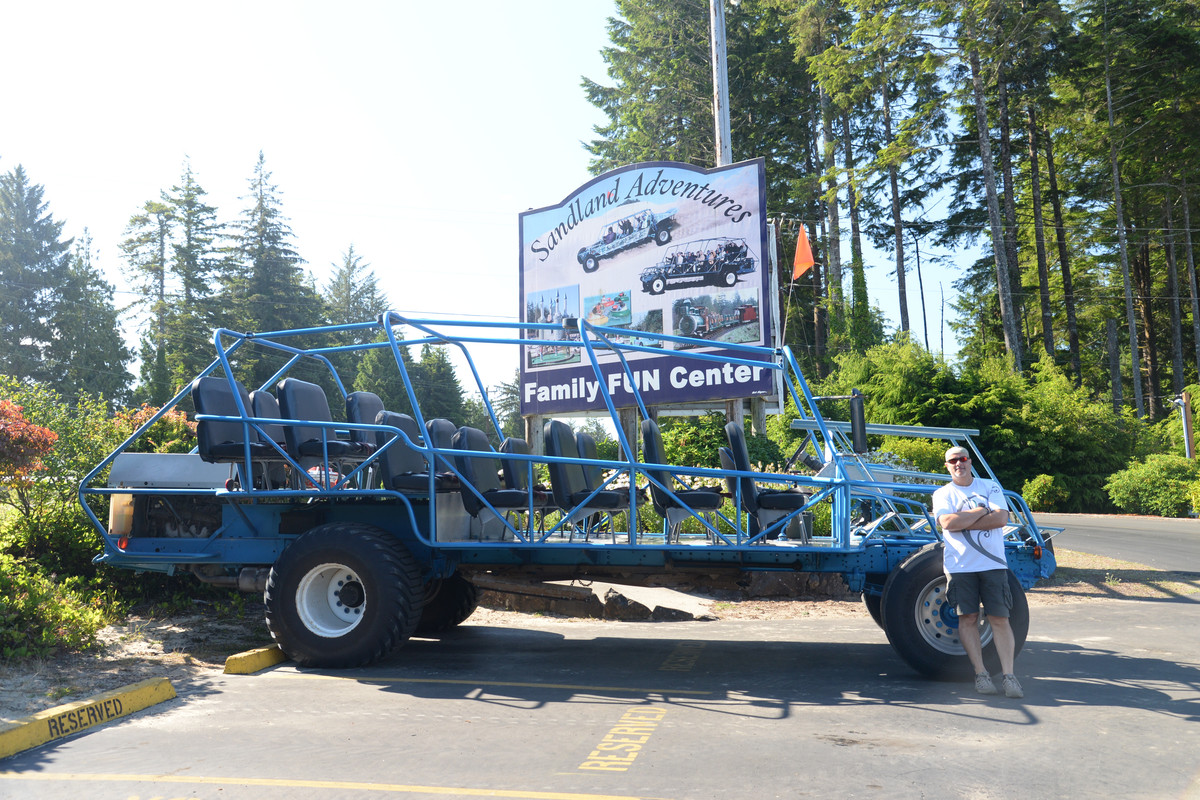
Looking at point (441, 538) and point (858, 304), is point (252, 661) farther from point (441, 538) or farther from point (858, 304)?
point (858, 304)

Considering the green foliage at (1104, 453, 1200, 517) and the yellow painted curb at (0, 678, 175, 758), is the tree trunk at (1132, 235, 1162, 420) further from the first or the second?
the yellow painted curb at (0, 678, 175, 758)

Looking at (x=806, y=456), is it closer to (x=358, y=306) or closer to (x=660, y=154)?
Result: (x=660, y=154)

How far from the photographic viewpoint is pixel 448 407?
54.9 metres

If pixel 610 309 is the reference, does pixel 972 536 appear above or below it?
below

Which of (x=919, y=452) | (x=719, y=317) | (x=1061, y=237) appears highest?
(x=1061, y=237)

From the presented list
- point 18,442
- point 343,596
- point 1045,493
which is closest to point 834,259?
point 1045,493

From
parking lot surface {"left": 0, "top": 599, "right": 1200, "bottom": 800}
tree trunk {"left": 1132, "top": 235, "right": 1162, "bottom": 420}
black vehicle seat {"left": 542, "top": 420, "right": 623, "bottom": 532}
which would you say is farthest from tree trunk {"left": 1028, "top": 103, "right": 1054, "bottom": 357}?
black vehicle seat {"left": 542, "top": 420, "right": 623, "bottom": 532}

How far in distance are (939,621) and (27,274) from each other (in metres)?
60.3

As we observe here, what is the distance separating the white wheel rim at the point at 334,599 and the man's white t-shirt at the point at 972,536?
4.01 meters

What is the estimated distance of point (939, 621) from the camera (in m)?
6.02

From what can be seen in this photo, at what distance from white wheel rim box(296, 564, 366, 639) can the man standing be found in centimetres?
402

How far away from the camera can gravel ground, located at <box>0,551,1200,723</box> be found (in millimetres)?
5605

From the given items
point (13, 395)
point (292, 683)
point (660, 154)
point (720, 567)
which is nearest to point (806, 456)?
point (720, 567)

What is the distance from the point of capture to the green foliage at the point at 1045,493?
2438 centimetres
